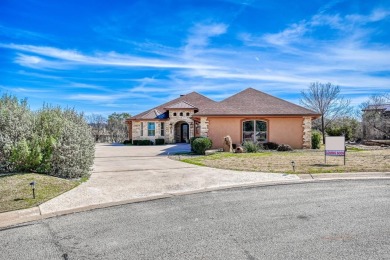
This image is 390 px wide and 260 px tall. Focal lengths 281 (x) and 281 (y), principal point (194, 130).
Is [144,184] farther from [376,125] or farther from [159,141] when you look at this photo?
[376,125]

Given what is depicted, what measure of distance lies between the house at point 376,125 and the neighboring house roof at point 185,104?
56.5 feet

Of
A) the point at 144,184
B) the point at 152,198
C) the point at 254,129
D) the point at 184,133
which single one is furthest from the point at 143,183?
the point at 184,133

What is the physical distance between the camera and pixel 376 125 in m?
30.4

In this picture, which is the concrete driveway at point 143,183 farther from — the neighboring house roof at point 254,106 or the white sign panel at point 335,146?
the neighboring house roof at point 254,106

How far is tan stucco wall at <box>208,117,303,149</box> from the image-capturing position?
20531 millimetres

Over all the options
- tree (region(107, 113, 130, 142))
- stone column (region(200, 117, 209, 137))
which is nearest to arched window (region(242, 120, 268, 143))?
stone column (region(200, 117, 209, 137))

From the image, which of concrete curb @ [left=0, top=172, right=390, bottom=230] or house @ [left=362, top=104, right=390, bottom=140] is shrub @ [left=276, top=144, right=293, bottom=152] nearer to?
concrete curb @ [left=0, top=172, right=390, bottom=230]

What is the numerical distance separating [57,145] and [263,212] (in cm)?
647

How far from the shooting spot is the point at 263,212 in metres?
5.75

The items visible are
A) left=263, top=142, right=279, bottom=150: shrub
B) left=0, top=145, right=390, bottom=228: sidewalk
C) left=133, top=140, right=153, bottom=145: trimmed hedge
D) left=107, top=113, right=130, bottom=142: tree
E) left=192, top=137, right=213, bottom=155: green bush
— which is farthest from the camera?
left=107, top=113, right=130, bottom=142: tree

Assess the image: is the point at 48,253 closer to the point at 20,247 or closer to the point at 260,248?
the point at 20,247

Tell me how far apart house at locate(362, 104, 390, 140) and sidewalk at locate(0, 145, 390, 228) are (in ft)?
79.6

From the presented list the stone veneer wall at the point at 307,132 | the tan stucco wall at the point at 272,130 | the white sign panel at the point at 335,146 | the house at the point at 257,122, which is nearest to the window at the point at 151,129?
the house at the point at 257,122

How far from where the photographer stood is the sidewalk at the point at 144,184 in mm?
6098
